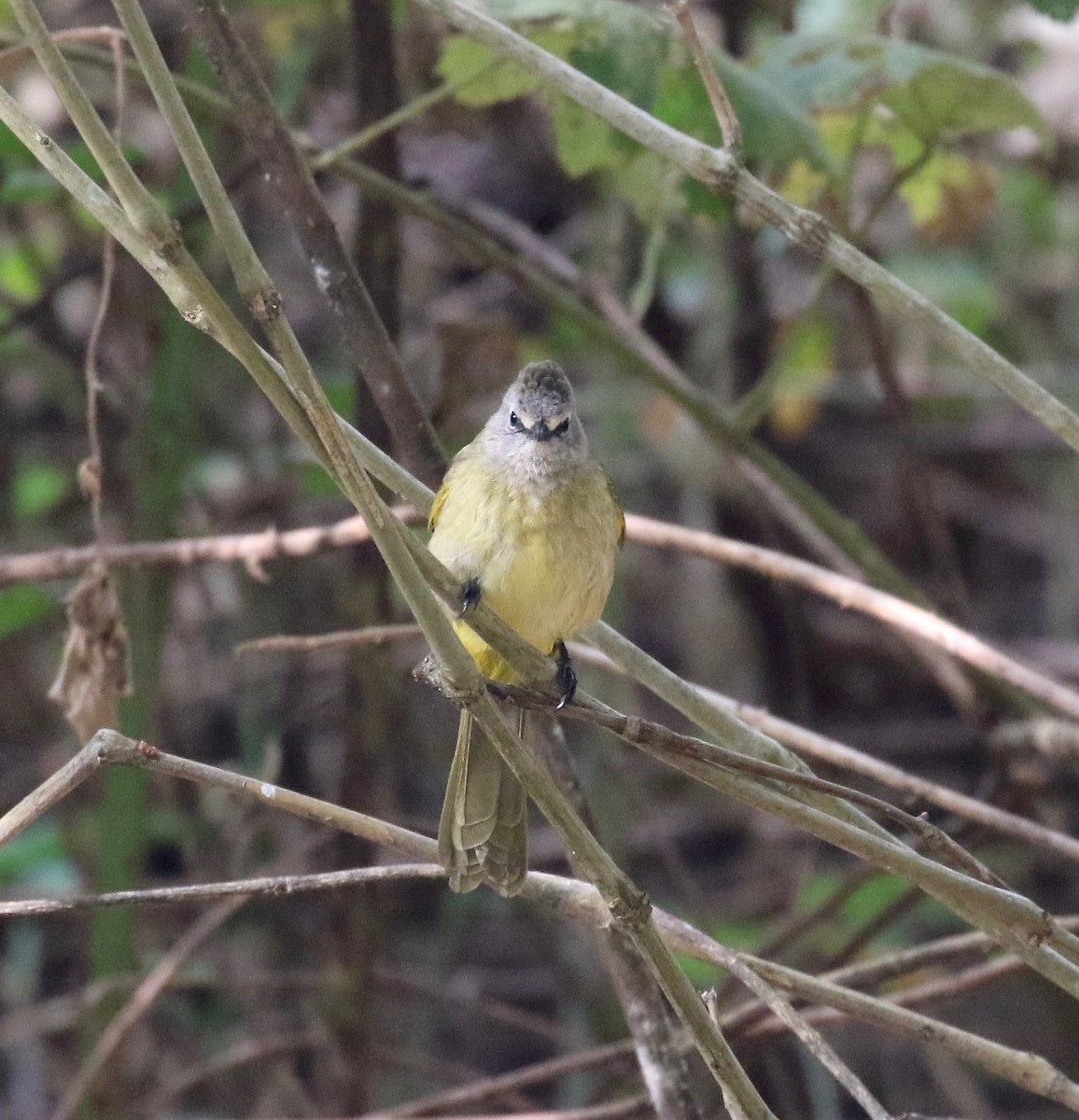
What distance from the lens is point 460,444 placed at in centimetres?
412

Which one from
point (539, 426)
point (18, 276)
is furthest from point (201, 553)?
point (18, 276)

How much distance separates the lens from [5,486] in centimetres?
490

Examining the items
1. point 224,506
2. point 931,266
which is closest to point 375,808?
point 224,506

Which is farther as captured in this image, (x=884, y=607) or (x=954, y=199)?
(x=954, y=199)

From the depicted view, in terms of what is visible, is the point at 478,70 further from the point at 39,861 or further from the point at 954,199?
the point at 39,861

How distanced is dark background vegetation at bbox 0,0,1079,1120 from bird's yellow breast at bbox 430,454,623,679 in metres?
0.61

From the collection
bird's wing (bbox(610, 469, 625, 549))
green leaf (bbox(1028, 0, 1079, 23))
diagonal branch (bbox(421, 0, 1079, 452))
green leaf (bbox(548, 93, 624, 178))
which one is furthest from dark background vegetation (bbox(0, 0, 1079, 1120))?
diagonal branch (bbox(421, 0, 1079, 452))

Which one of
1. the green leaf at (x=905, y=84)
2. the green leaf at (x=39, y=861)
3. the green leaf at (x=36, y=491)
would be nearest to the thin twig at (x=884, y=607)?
the green leaf at (x=905, y=84)

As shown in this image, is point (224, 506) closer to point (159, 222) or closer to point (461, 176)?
point (461, 176)

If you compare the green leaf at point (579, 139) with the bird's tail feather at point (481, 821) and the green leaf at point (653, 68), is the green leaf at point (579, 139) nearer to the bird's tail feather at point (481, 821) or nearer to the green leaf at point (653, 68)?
the green leaf at point (653, 68)

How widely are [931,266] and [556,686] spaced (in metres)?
4.17

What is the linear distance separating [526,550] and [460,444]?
1782 millimetres

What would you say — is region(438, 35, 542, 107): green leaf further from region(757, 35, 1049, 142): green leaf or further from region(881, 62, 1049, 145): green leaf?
region(881, 62, 1049, 145): green leaf

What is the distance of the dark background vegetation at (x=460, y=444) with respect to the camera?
11.0ft
